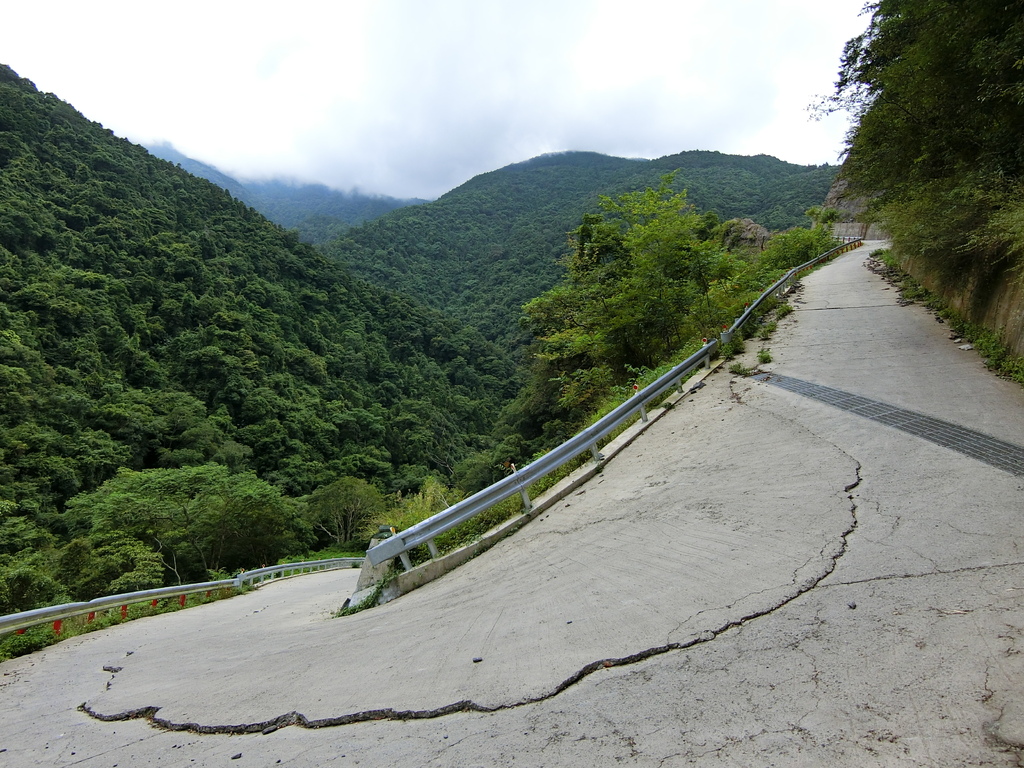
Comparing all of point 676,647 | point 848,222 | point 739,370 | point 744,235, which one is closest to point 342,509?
point 739,370

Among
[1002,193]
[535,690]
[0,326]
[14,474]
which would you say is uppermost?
[0,326]

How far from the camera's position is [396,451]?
7225cm

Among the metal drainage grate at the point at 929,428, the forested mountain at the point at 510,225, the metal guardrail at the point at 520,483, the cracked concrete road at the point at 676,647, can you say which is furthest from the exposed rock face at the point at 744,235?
the cracked concrete road at the point at 676,647

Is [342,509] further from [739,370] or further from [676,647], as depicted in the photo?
[676,647]

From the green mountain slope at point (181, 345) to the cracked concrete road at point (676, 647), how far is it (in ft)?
153

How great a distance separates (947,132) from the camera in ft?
35.0

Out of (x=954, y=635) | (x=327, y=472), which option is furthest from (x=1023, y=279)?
(x=327, y=472)

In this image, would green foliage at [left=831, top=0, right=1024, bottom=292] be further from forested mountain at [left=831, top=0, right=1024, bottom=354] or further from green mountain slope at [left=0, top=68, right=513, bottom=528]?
green mountain slope at [left=0, top=68, right=513, bottom=528]

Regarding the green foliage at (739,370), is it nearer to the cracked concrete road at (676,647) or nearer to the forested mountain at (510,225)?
the cracked concrete road at (676,647)

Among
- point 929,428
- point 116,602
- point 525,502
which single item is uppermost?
point 929,428

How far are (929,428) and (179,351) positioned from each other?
77.9m

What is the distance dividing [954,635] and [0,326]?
236 feet

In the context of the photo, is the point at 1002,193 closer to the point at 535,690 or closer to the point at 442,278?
the point at 535,690

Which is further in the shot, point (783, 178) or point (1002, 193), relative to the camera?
point (783, 178)
